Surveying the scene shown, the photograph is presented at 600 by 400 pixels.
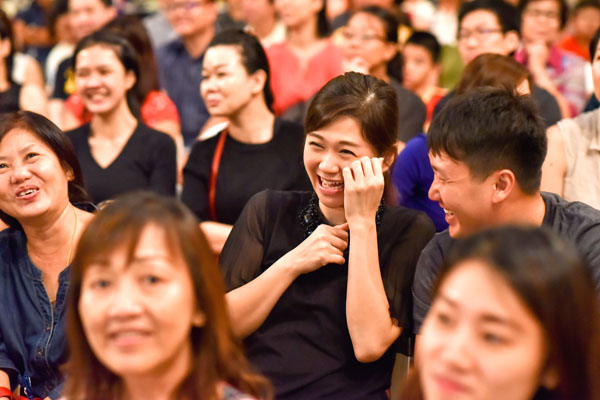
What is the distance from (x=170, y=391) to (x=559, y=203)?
1.03 metres

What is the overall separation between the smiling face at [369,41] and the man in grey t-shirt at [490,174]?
1814mm

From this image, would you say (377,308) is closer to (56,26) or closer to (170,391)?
(170,391)

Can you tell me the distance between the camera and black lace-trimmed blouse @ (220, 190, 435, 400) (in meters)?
2.00

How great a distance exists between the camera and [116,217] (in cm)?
141

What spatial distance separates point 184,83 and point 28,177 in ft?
7.19

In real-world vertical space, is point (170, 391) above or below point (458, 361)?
below

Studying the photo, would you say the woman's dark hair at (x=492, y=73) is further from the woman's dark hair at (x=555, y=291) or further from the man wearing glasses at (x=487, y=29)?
the woman's dark hair at (x=555, y=291)

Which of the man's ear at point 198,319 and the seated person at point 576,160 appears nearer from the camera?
the man's ear at point 198,319

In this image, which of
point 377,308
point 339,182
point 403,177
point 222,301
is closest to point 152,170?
point 403,177

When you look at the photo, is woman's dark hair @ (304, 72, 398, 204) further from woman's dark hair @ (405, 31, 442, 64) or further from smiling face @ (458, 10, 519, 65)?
woman's dark hair @ (405, 31, 442, 64)

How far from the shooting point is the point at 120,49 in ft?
11.3

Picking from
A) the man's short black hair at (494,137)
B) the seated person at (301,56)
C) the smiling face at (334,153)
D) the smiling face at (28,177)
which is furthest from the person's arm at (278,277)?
the seated person at (301,56)

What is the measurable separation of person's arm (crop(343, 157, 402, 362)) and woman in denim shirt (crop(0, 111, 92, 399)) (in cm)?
72

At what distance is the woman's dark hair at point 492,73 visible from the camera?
8.88 feet
